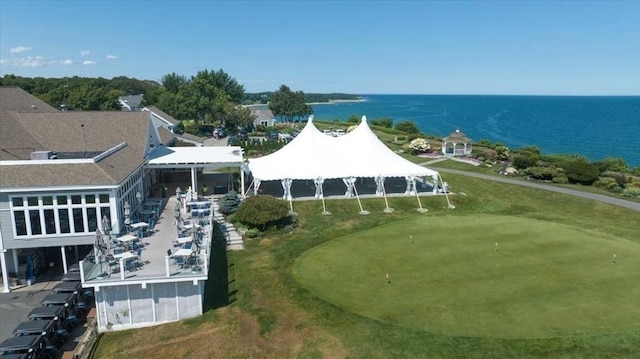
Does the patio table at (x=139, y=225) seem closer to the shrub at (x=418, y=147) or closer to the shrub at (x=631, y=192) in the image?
the shrub at (x=631, y=192)

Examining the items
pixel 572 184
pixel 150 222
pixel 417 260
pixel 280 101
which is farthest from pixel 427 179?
pixel 280 101

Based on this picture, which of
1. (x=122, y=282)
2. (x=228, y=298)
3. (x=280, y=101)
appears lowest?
(x=228, y=298)

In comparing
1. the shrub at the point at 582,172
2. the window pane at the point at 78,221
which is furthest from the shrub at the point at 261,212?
the shrub at the point at 582,172

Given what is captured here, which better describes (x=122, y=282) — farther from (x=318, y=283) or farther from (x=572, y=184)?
(x=572, y=184)

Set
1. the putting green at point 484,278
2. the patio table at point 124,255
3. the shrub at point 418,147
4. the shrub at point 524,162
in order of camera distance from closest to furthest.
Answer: the putting green at point 484,278
the patio table at point 124,255
the shrub at point 524,162
the shrub at point 418,147

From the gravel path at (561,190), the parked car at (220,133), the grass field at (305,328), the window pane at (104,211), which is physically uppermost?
the parked car at (220,133)

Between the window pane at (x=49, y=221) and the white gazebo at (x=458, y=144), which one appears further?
the white gazebo at (x=458, y=144)
